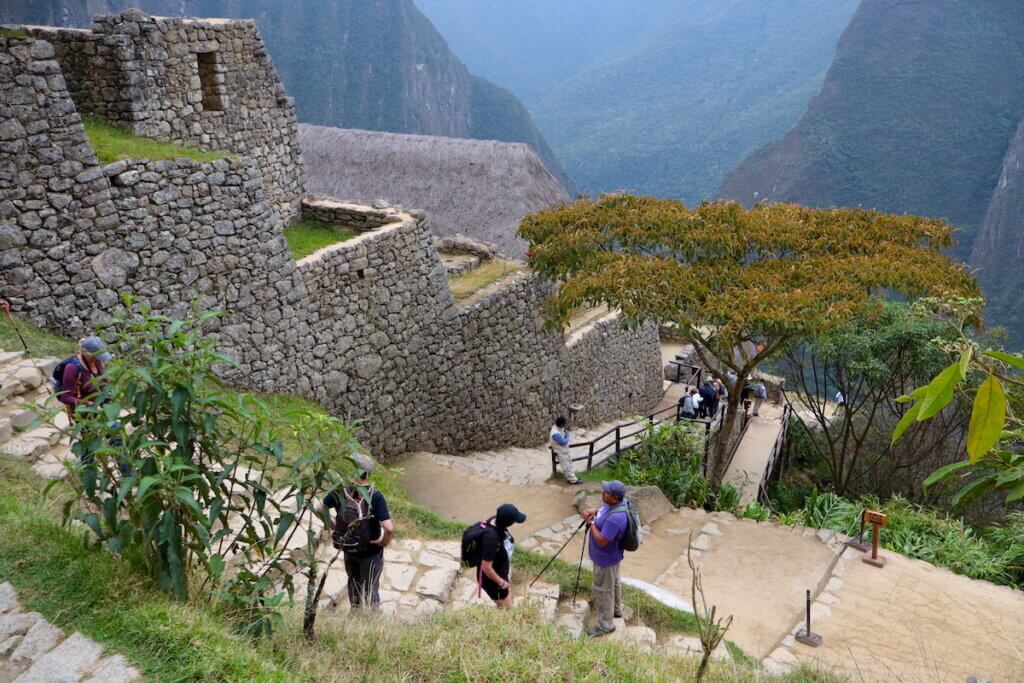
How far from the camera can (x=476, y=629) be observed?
5.07 metres

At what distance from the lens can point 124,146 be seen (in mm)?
8742

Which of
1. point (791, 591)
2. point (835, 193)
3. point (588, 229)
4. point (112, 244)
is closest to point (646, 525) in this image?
point (791, 591)

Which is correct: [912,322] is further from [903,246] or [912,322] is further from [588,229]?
[588,229]

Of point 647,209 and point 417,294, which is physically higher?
point 647,209

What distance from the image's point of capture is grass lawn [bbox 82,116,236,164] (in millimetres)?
8352

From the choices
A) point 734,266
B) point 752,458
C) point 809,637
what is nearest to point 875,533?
point 809,637

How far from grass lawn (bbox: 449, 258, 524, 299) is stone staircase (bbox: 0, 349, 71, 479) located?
6.91m

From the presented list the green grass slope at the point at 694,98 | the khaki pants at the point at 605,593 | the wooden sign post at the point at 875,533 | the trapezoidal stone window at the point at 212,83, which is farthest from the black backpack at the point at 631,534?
the green grass slope at the point at 694,98

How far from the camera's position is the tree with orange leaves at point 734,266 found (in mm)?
9992

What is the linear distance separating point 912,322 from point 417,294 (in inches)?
313

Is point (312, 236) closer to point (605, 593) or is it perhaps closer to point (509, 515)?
point (509, 515)

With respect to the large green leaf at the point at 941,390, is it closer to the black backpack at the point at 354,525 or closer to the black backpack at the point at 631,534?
the black backpack at the point at 354,525

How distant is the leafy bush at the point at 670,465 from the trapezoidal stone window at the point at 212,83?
7002 millimetres

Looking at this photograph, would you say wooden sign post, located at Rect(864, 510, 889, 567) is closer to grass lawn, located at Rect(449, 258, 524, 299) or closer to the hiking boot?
the hiking boot
